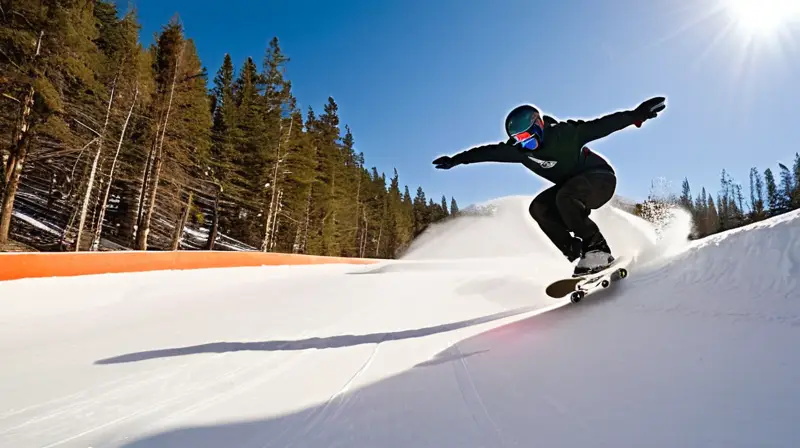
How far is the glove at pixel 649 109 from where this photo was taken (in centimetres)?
332

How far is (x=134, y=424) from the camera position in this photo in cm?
146

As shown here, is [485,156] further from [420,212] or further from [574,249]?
[420,212]

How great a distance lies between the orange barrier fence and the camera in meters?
4.86

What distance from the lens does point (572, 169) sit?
3.61 m

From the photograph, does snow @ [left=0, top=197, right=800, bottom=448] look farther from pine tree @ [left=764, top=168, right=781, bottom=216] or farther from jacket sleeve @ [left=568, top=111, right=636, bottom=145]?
pine tree @ [left=764, top=168, right=781, bottom=216]

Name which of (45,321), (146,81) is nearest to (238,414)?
(45,321)

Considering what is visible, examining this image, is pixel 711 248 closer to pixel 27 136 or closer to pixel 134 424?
pixel 134 424

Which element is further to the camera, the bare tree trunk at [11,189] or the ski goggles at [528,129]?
the bare tree trunk at [11,189]

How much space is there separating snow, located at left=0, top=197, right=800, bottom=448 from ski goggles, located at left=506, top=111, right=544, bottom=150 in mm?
1538

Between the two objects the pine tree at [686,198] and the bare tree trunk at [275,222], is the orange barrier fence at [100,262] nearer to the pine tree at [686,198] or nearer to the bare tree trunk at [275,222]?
the bare tree trunk at [275,222]

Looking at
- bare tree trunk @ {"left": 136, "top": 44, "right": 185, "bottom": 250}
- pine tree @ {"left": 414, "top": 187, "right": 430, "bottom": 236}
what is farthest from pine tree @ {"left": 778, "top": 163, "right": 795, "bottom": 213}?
bare tree trunk @ {"left": 136, "top": 44, "right": 185, "bottom": 250}

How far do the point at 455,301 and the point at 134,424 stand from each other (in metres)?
3.50

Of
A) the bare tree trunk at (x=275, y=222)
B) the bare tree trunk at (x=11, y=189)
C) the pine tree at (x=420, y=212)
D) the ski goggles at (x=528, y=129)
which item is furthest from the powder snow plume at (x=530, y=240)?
the pine tree at (x=420, y=212)

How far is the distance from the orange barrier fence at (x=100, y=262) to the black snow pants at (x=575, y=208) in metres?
6.51
